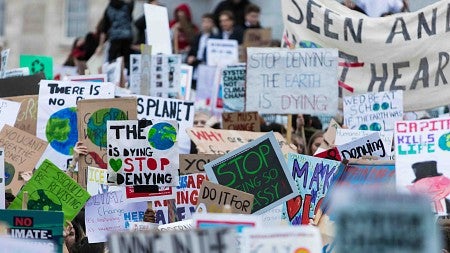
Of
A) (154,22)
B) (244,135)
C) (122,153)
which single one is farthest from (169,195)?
(154,22)

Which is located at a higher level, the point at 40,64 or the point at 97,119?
the point at 40,64

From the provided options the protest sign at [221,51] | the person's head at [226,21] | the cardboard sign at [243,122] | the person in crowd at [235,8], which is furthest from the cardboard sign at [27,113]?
the person in crowd at [235,8]

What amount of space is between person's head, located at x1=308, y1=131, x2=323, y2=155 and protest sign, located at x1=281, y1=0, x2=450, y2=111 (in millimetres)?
820

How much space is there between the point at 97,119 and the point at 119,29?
33.5ft

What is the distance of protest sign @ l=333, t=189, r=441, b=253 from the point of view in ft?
15.9

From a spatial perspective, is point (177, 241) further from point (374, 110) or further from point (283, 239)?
point (374, 110)

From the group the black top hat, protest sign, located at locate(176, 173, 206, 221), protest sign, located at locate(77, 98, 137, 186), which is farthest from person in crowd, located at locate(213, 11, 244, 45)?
the black top hat

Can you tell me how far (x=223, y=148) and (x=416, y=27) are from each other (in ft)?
8.32

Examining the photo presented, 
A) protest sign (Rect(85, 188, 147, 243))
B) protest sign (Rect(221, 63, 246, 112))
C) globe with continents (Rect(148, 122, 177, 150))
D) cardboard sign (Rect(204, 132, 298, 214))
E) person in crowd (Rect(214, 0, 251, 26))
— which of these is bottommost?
protest sign (Rect(85, 188, 147, 243))

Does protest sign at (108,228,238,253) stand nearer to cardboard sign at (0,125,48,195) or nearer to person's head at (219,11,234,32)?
cardboard sign at (0,125,48,195)

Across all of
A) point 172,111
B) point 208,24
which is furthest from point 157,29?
point 208,24

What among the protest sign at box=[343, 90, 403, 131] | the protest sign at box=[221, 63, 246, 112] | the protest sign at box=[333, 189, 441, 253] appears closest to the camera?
the protest sign at box=[333, 189, 441, 253]

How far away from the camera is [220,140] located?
11.7m

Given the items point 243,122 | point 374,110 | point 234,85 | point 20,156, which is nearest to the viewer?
point 20,156
